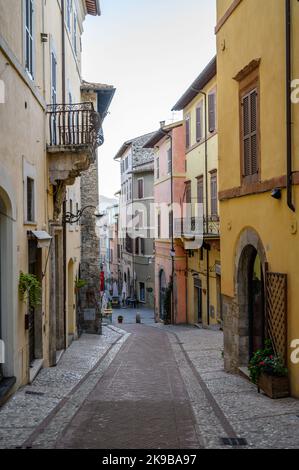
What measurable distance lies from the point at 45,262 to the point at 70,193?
6.21m

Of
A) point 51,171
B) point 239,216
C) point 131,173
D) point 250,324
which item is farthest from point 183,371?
point 131,173

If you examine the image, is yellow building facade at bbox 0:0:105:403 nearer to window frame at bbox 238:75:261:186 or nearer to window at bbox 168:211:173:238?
window frame at bbox 238:75:261:186

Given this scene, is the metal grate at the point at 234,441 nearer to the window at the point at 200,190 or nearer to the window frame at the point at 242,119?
the window frame at the point at 242,119

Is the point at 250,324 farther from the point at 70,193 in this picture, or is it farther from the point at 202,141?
the point at 202,141

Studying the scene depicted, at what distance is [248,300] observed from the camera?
1259 centimetres

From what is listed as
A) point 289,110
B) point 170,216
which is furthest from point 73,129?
point 170,216

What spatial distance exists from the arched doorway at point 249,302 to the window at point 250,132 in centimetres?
137

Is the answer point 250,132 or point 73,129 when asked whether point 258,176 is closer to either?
point 250,132

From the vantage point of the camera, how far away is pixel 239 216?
40.9 feet

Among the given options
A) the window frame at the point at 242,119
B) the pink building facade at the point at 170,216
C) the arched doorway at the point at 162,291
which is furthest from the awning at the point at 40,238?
the arched doorway at the point at 162,291

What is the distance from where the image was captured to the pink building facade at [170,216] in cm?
2941

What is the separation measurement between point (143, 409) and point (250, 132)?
19.2ft

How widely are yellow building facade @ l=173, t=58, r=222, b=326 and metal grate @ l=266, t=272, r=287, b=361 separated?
1161 cm

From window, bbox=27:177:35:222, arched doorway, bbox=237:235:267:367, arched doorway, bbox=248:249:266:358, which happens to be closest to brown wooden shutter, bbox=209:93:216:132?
arched doorway, bbox=237:235:267:367
